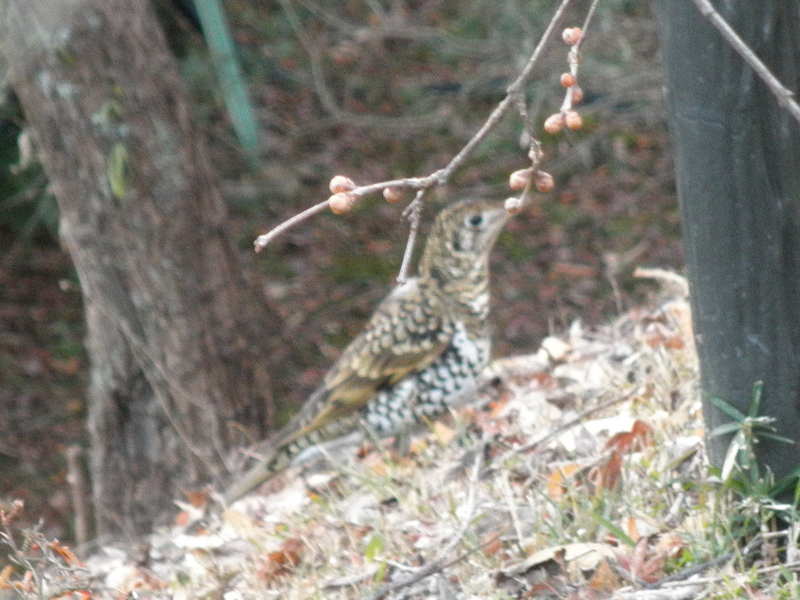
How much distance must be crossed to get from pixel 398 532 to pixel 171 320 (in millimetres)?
2210

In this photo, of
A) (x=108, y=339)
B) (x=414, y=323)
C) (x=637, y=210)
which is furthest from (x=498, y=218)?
(x=637, y=210)

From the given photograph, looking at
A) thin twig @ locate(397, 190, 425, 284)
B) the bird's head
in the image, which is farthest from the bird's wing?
thin twig @ locate(397, 190, 425, 284)

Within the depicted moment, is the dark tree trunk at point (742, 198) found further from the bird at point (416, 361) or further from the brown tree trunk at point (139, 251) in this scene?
the brown tree trunk at point (139, 251)

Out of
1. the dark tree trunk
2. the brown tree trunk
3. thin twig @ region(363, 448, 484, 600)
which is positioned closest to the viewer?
the dark tree trunk

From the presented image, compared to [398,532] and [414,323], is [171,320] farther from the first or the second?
[398,532]

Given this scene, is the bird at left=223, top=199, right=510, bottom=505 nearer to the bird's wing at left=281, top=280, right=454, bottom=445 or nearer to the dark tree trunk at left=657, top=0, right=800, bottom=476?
the bird's wing at left=281, top=280, right=454, bottom=445

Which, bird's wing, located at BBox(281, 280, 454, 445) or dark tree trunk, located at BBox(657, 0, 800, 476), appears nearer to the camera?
dark tree trunk, located at BBox(657, 0, 800, 476)

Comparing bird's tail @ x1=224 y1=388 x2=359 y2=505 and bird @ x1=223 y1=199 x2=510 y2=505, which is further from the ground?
bird @ x1=223 y1=199 x2=510 y2=505

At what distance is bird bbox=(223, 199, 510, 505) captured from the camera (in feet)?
14.5

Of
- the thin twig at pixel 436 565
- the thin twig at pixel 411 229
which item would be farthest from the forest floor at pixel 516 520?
the thin twig at pixel 411 229

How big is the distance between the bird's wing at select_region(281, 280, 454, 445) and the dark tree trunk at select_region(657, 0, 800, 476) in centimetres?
194

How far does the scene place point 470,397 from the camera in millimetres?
4816

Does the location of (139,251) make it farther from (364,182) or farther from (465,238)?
(364,182)

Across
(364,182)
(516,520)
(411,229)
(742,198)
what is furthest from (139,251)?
(364,182)
